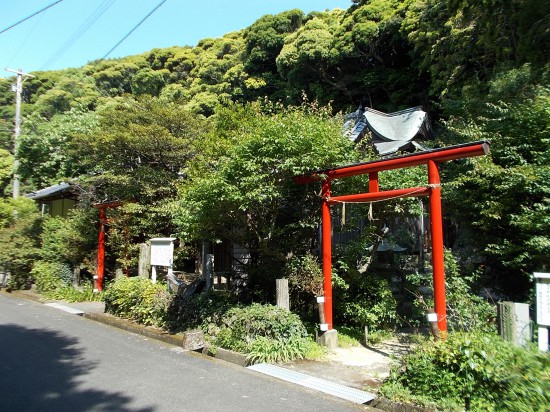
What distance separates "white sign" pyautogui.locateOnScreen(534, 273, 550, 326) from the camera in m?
4.76

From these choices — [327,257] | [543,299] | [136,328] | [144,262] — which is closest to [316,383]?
Result: [327,257]

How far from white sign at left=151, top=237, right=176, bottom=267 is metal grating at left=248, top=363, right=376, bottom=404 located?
443cm

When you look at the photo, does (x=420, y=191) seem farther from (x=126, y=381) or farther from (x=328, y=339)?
(x=126, y=381)

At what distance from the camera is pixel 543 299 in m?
4.82

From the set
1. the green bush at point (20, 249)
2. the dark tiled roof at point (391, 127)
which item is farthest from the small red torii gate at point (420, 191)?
the green bush at point (20, 249)

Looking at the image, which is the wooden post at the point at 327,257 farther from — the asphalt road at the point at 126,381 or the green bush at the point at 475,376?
the green bush at the point at 475,376

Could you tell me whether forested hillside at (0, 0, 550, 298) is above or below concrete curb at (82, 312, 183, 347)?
above

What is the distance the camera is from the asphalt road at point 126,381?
17.0 feet

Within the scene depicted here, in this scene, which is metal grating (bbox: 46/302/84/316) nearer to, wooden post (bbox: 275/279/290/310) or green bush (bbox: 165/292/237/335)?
Answer: green bush (bbox: 165/292/237/335)

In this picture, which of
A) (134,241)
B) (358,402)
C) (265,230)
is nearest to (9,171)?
(134,241)

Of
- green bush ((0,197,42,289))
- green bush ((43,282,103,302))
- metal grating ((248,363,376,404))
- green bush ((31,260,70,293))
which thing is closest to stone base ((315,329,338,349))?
metal grating ((248,363,376,404))

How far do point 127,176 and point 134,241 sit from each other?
2.62 m

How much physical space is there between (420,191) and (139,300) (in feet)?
24.4

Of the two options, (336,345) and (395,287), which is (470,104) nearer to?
(395,287)
